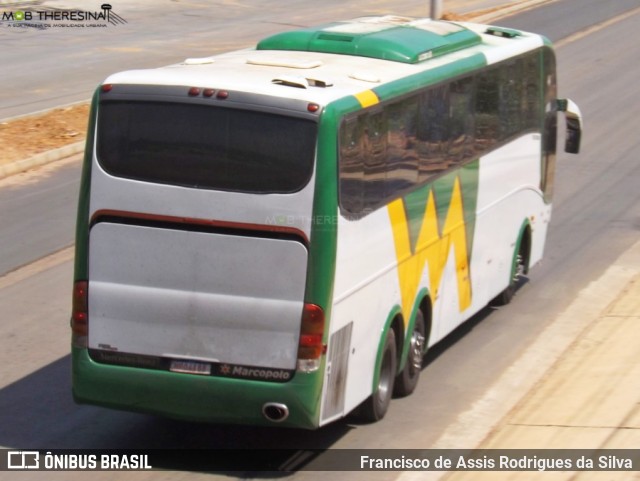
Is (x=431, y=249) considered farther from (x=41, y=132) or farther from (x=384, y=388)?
(x=41, y=132)

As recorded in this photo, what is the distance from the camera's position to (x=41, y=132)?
2239cm

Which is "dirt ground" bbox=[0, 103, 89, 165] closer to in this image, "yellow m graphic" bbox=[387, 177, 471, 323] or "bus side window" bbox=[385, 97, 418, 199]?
"yellow m graphic" bbox=[387, 177, 471, 323]

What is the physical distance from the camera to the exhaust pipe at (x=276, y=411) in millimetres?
9127

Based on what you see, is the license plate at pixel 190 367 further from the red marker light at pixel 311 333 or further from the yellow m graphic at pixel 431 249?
the yellow m graphic at pixel 431 249

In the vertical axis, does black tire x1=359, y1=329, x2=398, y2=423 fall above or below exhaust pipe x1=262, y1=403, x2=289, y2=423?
below

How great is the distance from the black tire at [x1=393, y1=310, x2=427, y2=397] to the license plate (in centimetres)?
248

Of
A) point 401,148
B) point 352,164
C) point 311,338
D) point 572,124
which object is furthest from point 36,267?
point 311,338

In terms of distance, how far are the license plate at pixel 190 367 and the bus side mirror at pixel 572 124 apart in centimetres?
779

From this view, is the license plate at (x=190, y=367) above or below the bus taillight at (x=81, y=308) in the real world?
below

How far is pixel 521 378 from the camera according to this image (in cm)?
1202

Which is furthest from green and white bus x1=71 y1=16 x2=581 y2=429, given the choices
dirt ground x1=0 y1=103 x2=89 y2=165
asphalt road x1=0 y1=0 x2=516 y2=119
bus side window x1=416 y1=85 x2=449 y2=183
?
asphalt road x1=0 y1=0 x2=516 y2=119

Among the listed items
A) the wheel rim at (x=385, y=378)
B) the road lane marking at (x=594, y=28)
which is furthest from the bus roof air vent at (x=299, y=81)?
the road lane marking at (x=594, y=28)

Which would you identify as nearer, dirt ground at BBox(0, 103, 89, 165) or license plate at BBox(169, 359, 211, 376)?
license plate at BBox(169, 359, 211, 376)

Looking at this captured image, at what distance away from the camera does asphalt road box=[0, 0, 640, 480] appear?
10359 mm
